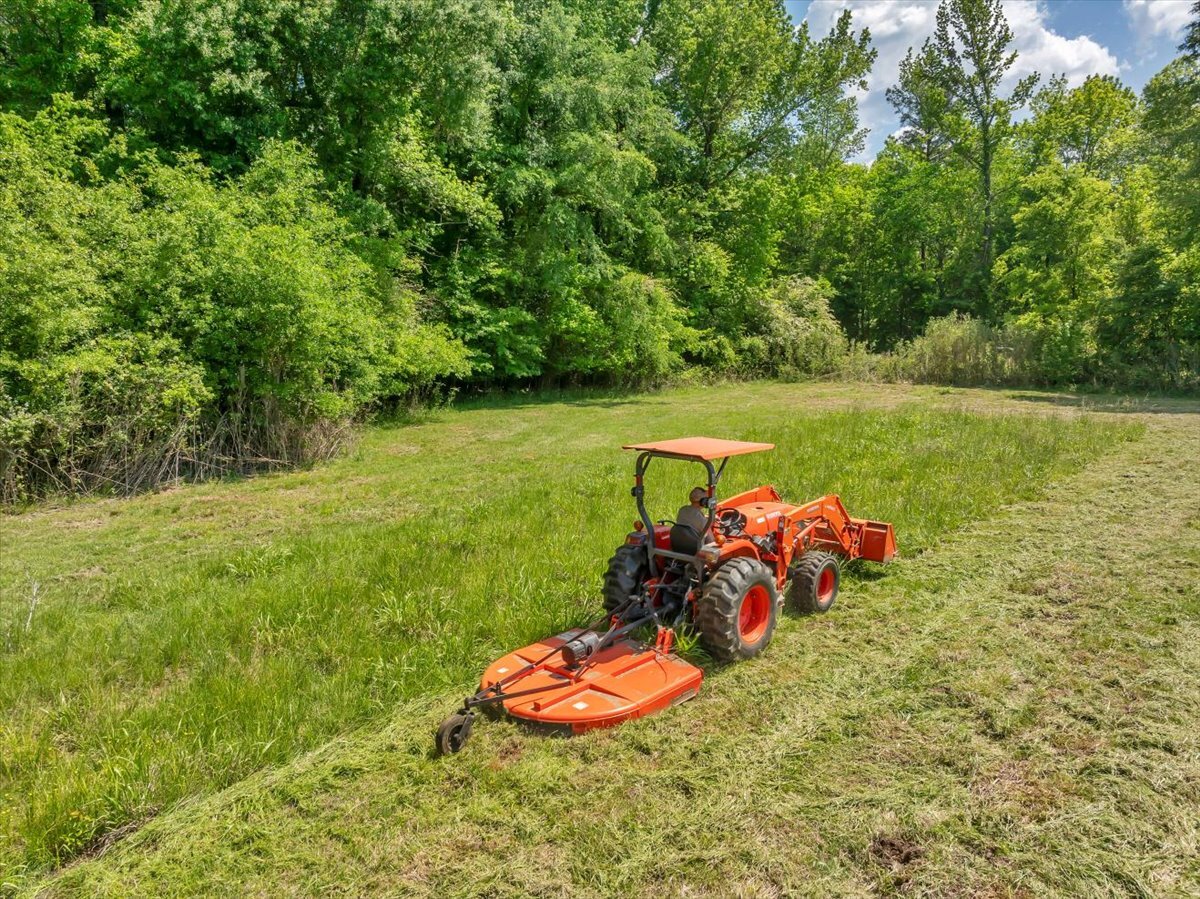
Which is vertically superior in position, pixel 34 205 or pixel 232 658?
pixel 34 205

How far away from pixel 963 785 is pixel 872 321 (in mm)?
36922

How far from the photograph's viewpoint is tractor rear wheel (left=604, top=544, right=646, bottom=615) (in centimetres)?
486

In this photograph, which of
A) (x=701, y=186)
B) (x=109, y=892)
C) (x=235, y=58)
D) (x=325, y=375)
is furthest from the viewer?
(x=701, y=186)

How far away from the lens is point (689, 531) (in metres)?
4.93

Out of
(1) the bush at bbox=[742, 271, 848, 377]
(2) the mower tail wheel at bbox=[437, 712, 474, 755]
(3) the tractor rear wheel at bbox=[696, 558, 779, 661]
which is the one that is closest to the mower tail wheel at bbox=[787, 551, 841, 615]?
(3) the tractor rear wheel at bbox=[696, 558, 779, 661]

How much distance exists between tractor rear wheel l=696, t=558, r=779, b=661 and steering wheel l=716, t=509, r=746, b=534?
0.38 m

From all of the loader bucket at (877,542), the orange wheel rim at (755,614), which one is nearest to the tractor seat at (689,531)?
the orange wheel rim at (755,614)

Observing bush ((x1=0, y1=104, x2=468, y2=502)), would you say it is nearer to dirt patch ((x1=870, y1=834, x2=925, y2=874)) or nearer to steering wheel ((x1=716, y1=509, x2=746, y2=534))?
steering wheel ((x1=716, y1=509, x2=746, y2=534))

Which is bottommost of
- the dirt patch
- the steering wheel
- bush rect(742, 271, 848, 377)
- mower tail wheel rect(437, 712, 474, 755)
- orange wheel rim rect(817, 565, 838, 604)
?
the dirt patch

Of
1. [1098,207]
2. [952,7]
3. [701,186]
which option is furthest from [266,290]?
[952,7]

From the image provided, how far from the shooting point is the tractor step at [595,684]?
3.88 m

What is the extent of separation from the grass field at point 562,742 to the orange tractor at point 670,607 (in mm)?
174

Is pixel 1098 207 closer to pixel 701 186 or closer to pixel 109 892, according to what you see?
pixel 701 186

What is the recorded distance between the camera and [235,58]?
14.5 m
